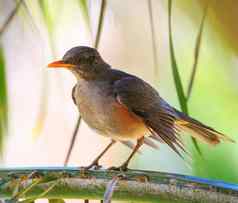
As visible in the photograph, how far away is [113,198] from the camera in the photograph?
1232 mm

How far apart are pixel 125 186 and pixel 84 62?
1.14 meters

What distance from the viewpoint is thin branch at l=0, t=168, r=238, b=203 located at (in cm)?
115

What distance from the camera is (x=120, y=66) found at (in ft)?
11.9

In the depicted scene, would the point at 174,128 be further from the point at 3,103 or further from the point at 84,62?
the point at 3,103

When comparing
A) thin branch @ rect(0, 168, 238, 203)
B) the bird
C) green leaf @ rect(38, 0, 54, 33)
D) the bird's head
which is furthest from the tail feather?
thin branch @ rect(0, 168, 238, 203)

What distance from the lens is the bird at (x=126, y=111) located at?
6.92 ft

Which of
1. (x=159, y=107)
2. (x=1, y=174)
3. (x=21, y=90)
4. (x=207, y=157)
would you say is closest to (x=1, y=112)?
(x=1, y=174)

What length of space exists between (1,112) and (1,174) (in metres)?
0.45

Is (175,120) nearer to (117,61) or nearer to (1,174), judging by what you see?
(1,174)

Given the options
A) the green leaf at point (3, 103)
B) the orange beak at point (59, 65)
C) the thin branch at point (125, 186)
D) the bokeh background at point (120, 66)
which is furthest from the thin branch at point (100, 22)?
the thin branch at point (125, 186)

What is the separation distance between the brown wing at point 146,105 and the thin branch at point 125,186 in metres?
0.71

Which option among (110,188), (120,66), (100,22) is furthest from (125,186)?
(120,66)

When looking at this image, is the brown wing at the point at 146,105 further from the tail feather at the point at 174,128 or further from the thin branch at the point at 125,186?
the thin branch at the point at 125,186

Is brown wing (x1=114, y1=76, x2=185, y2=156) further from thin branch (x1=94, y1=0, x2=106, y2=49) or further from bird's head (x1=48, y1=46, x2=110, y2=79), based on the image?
thin branch (x1=94, y1=0, x2=106, y2=49)
